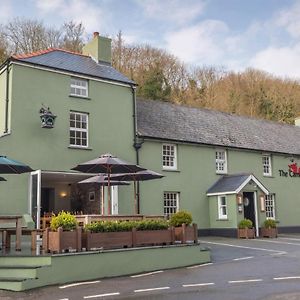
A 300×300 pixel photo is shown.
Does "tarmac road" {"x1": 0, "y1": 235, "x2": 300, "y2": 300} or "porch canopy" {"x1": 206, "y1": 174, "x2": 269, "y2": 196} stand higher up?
"porch canopy" {"x1": 206, "y1": 174, "x2": 269, "y2": 196}

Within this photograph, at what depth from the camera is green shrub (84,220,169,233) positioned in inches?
507

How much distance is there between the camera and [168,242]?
14.5 meters

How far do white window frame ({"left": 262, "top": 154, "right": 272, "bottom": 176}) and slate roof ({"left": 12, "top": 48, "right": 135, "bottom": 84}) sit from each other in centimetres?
1148

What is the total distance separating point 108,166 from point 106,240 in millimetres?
3181

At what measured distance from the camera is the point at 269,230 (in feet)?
83.0

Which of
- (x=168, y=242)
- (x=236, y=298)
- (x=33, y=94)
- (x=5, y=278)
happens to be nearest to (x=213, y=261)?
(x=168, y=242)

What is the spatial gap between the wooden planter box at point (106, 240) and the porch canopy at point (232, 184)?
12.4 m

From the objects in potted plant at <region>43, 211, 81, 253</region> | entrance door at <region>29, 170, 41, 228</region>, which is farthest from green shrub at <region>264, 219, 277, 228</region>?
potted plant at <region>43, 211, 81, 253</region>

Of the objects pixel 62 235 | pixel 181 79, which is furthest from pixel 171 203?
pixel 181 79

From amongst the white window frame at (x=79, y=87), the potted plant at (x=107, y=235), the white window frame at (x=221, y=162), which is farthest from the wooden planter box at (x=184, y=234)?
the white window frame at (x=221, y=162)

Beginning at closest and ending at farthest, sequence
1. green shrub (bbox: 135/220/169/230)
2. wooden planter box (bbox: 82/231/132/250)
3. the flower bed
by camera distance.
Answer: wooden planter box (bbox: 82/231/132/250) → the flower bed → green shrub (bbox: 135/220/169/230)

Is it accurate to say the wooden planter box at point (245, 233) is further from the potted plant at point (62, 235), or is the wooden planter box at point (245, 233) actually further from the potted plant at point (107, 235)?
the potted plant at point (62, 235)

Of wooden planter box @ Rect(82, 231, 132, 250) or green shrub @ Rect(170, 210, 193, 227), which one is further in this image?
green shrub @ Rect(170, 210, 193, 227)

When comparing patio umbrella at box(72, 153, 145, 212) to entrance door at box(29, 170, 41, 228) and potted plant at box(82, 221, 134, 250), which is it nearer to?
potted plant at box(82, 221, 134, 250)
